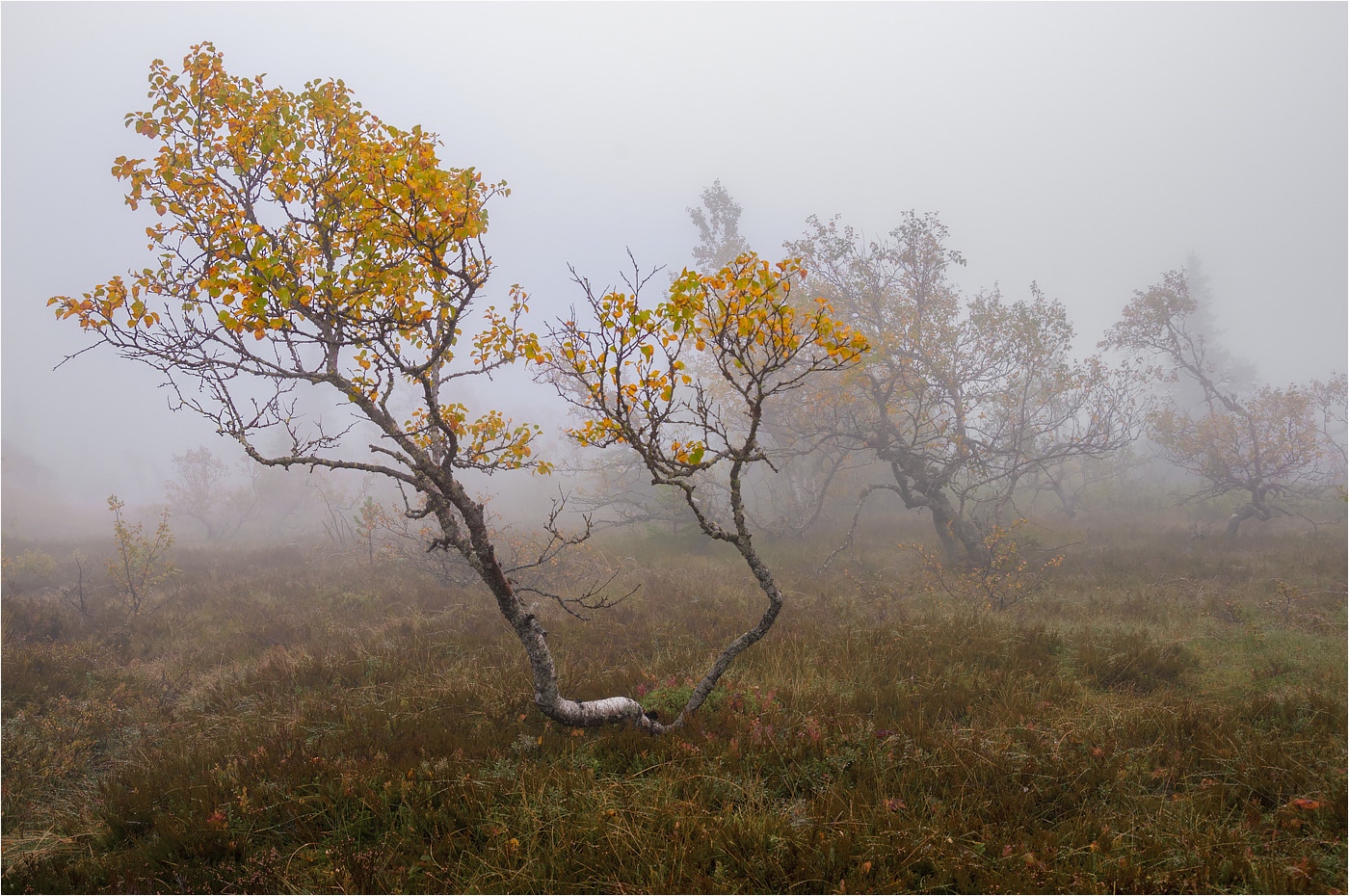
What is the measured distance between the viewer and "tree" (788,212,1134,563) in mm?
14820

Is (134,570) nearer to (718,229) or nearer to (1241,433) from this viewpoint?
(718,229)

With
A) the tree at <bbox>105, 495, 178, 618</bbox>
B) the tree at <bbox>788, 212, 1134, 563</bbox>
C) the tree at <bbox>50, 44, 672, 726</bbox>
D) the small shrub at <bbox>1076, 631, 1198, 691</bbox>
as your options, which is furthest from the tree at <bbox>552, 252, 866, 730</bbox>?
the tree at <bbox>105, 495, 178, 618</bbox>

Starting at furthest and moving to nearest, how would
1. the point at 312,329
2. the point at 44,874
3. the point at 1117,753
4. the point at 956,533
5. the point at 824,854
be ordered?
the point at 956,533, the point at 312,329, the point at 1117,753, the point at 44,874, the point at 824,854

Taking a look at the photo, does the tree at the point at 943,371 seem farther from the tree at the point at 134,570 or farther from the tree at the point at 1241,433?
the tree at the point at 134,570

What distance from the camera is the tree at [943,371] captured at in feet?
48.6

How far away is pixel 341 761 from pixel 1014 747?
Answer: 555cm

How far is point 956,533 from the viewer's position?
14.5 meters

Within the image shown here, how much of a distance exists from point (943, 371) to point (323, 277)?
16.1 m

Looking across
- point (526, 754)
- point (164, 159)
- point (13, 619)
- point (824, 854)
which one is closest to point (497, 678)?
point (526, 754)

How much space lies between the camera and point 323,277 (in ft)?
13.5

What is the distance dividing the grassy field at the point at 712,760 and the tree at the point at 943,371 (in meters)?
5.67

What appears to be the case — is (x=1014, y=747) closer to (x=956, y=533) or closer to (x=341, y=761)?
(x=341, y=761)

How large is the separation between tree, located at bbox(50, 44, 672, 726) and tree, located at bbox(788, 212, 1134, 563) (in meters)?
11.6

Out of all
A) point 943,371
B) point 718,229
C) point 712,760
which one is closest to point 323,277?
point 712,760
